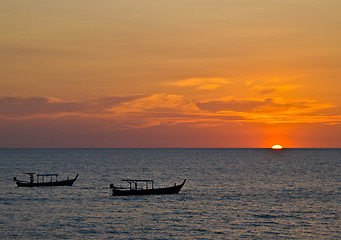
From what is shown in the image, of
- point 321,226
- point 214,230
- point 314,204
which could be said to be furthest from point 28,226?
point 314,204

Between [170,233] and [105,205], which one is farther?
[105,205]

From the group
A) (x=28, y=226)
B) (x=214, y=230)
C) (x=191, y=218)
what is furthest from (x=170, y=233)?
(x=28, y=226)

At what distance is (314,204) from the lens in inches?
3317

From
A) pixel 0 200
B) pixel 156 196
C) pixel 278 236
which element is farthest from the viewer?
pixel 156 196

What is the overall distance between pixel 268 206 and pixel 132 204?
23079mm

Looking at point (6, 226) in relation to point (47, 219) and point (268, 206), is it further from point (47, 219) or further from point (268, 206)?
point (268, 206)

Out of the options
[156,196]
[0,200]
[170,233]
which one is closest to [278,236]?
[170,233]

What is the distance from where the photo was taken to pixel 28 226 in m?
63.3

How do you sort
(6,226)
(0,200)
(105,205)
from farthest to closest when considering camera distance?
(0,200) → (105,205) → (6,226)

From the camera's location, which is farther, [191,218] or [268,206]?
[268,206]

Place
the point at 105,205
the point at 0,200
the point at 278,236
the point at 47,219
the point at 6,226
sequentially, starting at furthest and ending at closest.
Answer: the point at 0,200 < the point at 105,205 < the point at 47,219 < the point at 6,226 < the point at 278,236

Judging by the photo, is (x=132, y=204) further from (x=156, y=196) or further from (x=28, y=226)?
(x=28, y=226)

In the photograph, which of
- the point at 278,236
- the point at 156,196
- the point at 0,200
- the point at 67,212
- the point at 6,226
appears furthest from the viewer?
the point at 156,196

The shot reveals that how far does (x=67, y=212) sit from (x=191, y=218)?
1911 centimetres
